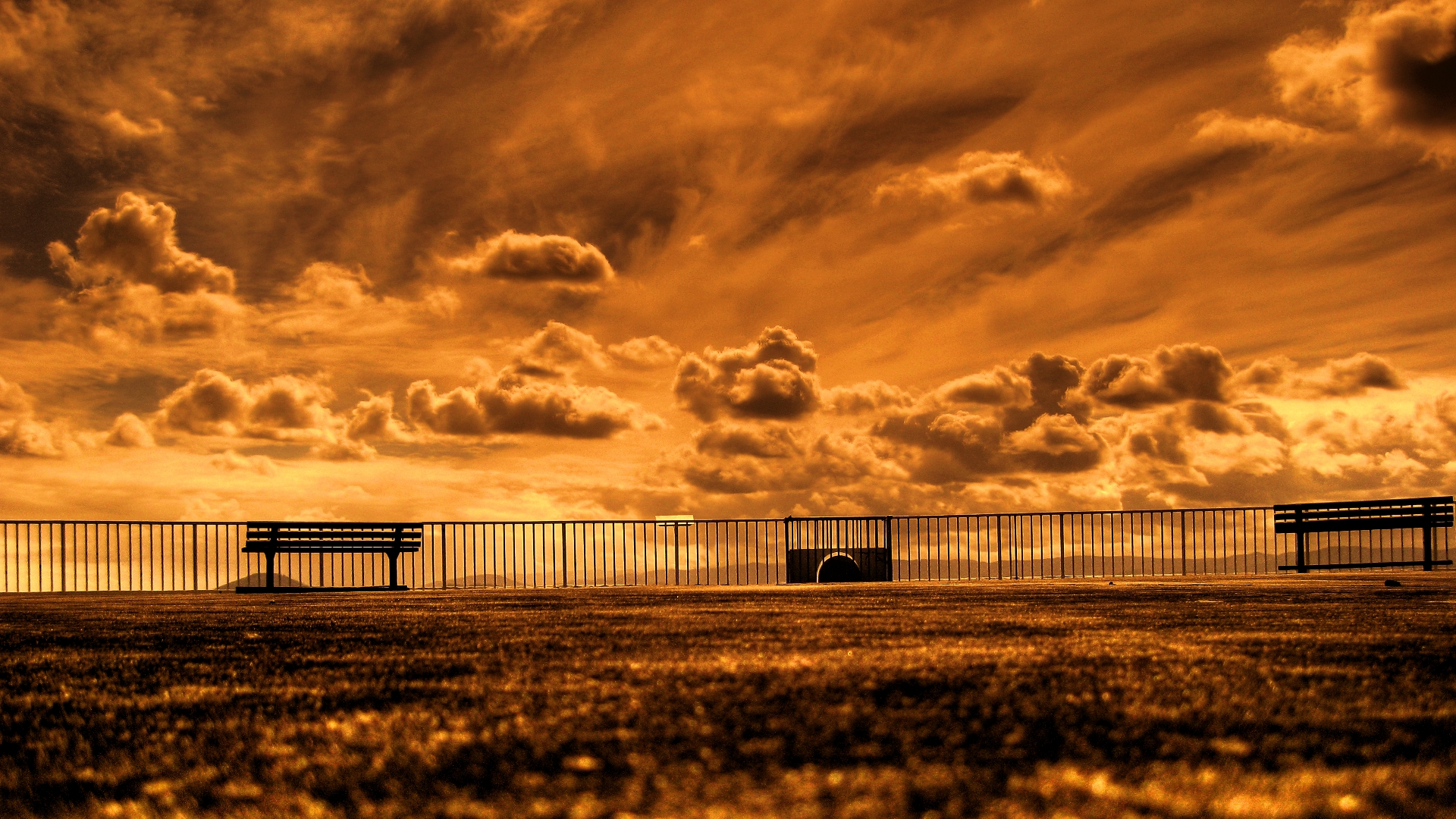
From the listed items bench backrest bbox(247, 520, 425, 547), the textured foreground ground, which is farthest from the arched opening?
the textured foreground ground

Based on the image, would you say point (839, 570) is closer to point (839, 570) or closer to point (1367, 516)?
point (839, 570)

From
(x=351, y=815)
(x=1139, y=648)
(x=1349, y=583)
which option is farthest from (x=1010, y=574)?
(x=351, y=815)

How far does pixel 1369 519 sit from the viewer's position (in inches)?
1117

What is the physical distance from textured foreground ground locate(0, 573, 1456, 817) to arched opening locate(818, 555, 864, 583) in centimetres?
2178

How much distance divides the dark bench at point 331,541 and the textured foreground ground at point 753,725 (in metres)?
19.7

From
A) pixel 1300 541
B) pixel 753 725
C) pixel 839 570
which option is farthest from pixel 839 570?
pixel 753 725

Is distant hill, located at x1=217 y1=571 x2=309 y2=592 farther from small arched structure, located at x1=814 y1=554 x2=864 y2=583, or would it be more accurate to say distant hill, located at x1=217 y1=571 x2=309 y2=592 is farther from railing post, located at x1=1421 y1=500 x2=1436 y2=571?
railing post, located at x1=1421 y1=500 x2=1436 y2=571

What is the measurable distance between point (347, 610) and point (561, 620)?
Result: 473cm

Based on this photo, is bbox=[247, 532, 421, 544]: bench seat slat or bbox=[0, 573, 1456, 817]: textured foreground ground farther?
bbox=[247, 532, 421, 544]: bench seat slat

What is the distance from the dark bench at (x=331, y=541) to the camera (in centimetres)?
2564

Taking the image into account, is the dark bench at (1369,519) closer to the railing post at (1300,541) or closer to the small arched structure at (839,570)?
the railing post at (1300,541)

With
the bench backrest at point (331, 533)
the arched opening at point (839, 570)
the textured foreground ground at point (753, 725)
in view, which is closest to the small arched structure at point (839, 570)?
the arched opening at point (839, 570)

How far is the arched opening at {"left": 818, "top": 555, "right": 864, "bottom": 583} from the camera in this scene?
28734 mm

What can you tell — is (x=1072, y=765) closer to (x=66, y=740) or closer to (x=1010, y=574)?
(x=66, y=740)
